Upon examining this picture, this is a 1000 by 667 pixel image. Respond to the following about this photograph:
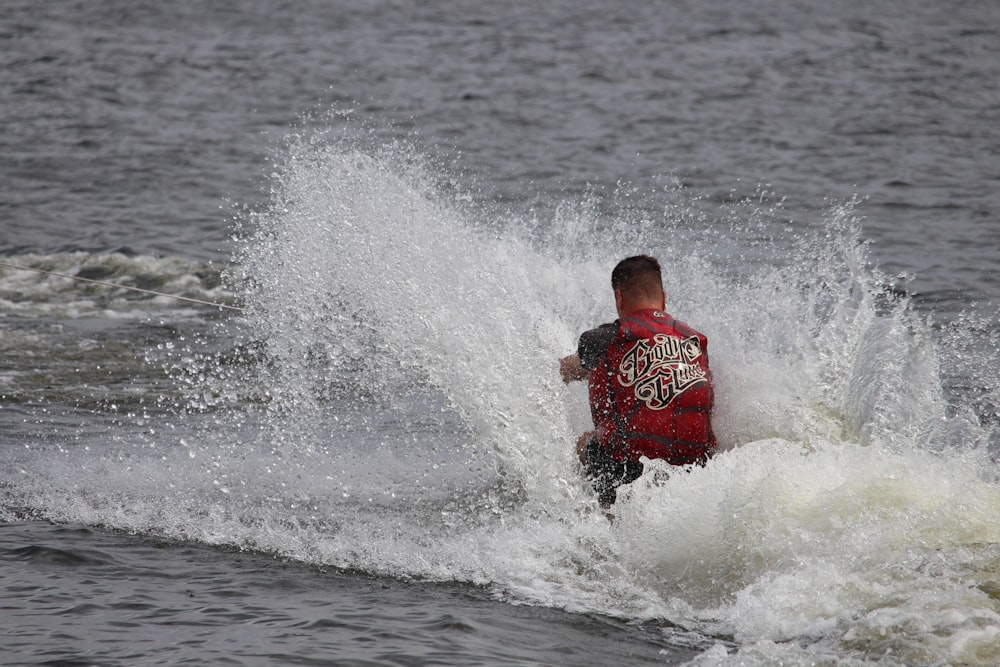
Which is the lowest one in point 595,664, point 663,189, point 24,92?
point 595,664

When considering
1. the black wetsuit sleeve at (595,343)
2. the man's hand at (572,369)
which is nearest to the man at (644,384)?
the black wetsuit sleeve at (595,343)

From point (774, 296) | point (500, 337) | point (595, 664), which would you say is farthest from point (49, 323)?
point (595, 664)

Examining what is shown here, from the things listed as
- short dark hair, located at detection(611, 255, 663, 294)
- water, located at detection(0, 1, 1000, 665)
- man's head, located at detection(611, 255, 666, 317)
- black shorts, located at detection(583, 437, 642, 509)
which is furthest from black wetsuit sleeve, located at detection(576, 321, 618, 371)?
water, located at detection(0, 1, 1000, 665)

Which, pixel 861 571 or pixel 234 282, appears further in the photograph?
pixel 234 282

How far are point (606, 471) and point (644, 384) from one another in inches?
22.1

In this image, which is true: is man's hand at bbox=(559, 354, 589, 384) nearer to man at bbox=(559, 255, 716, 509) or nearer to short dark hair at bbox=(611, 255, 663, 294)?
man at bbox=(559, 255, 716, 509)

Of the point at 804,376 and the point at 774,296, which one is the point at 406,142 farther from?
the point at 804,376

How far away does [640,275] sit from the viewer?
22.2 feet

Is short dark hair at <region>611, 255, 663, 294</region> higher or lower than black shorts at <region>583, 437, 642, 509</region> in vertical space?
higher

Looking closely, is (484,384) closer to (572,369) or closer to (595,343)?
(572,369)

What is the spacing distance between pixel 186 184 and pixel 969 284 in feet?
36.0

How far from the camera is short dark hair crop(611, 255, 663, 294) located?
22.2 ft

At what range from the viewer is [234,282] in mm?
13977

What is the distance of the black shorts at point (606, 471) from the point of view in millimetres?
6758
